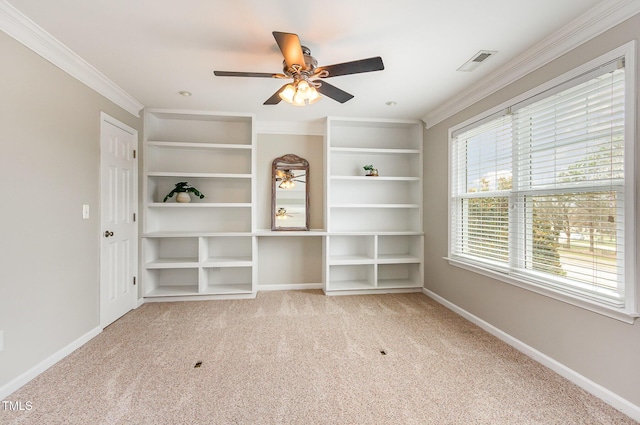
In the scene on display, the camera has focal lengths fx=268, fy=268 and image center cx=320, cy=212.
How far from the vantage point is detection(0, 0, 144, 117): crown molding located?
67.4 inches

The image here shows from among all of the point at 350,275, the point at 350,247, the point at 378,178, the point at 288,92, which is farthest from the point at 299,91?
the point at 350,275

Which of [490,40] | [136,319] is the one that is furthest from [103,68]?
[490,40]

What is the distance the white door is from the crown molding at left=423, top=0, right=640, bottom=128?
12.4 feet

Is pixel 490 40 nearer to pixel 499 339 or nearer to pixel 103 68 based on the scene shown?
pixel 499 339

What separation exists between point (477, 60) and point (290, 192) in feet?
8.68

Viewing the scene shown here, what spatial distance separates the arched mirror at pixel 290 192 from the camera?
3900mm

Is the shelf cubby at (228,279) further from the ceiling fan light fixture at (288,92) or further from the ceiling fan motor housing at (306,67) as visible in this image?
the ceiling fan motor housing at (306,67)

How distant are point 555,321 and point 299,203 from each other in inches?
118

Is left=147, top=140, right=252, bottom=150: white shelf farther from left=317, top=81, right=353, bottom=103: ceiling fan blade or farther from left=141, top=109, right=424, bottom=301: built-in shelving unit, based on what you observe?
left=317, top=81, right=353, bottom=103: ceiling fan blade

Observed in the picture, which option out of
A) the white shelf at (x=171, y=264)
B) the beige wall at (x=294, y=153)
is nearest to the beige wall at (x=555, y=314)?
the beige wall at (x=294, y=153)

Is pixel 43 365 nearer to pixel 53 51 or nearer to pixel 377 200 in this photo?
pixel 53 51

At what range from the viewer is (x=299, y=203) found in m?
3.96

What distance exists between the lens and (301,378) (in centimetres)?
190

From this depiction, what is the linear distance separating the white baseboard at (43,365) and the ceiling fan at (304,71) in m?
2.45
